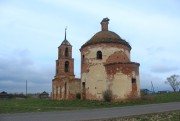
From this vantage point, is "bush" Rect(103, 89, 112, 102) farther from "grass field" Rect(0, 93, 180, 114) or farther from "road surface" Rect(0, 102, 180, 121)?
"road surface" Rect(0, 102, 180, 121)

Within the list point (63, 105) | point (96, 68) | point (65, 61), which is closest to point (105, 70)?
point (96, 68)

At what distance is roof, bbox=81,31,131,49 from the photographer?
3547cm

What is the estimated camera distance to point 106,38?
3566 centimetres

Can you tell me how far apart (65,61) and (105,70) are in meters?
14.5

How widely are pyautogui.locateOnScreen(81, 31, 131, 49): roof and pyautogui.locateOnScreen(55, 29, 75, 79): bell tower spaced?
10428 millimetres

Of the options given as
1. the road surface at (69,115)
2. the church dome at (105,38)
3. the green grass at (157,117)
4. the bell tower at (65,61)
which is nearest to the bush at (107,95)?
the church dome at (105,38)

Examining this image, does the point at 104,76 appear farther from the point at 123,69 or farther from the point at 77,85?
the point at 77,85

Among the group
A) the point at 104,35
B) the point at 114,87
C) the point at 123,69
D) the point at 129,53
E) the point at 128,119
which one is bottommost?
the point at 128,119

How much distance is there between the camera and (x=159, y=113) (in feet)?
50.3

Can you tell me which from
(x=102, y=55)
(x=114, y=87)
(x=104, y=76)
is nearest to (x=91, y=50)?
(x=102, y=55)

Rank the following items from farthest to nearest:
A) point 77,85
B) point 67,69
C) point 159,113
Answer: point 67,69 < point 77,85 < point 159,113

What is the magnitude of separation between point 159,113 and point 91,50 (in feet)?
70.7

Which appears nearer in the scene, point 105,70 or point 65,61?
point 105,70

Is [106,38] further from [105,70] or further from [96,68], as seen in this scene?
[105,70]
